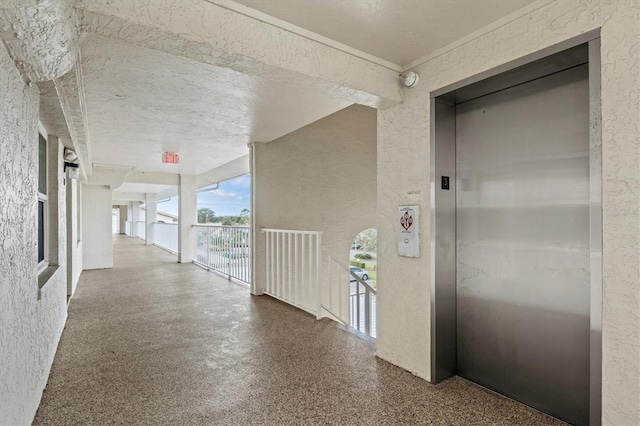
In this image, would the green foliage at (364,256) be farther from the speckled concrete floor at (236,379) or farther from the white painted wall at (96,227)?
the white painted wall at (96,227)

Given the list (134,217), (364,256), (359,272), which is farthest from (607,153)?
(134,217)

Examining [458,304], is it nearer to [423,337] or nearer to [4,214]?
[423,337]

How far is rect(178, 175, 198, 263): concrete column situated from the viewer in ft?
27.2

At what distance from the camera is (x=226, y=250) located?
658 centimetres

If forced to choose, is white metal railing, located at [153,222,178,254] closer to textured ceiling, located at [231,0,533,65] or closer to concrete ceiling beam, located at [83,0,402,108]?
concrete ceiling beam, located at [83,0,402,108]

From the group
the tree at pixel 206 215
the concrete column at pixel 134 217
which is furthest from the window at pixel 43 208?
the concrete column at pixel 134 217

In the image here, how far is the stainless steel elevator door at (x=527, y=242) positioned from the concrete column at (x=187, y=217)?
7231 mm

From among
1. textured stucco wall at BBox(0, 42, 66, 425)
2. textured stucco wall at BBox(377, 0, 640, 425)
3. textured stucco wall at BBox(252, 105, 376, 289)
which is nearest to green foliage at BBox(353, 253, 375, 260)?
textured stucco wall at BBox(252, 105, 376, 289)

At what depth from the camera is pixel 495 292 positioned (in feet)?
7.37

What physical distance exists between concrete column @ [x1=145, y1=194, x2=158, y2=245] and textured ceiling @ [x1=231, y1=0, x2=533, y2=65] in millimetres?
13345

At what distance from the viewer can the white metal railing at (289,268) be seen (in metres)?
4.25

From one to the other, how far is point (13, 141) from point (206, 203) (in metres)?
8.11

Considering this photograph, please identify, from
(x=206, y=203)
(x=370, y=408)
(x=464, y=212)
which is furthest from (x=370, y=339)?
(x=206, y=203)

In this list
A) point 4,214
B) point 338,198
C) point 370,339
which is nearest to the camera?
point 4,214
